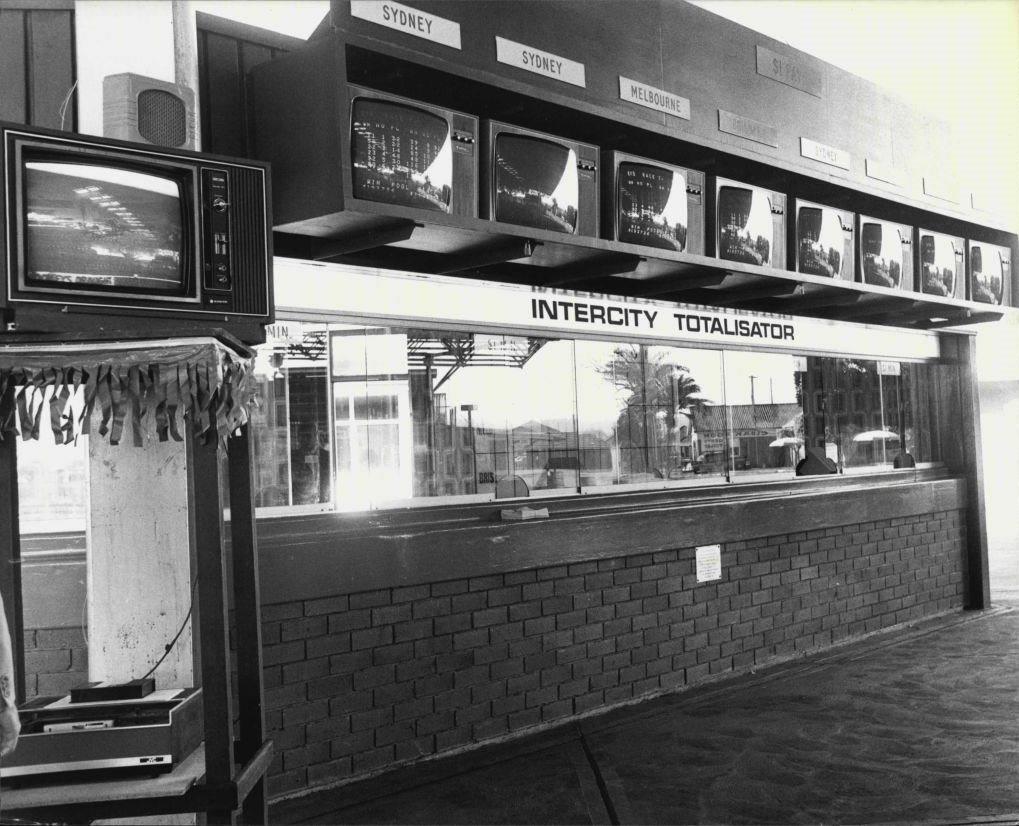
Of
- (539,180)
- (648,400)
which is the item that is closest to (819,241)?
(648,400)

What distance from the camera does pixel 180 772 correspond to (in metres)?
2.62

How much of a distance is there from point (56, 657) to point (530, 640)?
231cm

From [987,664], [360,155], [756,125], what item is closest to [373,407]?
[360,155]

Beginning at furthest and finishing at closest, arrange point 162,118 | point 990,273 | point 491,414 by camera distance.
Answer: point 990,273, point 491,414, point 162,118

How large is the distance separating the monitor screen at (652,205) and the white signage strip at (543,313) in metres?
0.80

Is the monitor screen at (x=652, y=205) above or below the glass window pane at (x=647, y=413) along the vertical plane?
above

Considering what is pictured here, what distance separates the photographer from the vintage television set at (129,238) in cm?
250

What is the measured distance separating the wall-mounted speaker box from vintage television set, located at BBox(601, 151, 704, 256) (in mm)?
2091

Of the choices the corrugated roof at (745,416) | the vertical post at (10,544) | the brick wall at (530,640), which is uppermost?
the corrugated roof at (745,416)

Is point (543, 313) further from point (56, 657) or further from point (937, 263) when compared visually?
point (937, 263)

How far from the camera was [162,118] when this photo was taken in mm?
3123

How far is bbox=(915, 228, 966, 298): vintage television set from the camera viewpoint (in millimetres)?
6590

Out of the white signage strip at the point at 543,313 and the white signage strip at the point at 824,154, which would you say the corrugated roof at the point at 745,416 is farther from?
the white signage strip at the point at 824,154

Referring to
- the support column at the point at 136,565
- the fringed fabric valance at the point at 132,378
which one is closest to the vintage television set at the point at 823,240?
the support column at the point at 136,565
